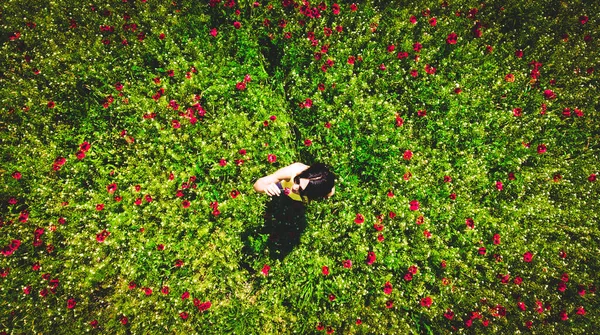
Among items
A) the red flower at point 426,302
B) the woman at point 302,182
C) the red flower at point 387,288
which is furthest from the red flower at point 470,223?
the woman at point 302,182

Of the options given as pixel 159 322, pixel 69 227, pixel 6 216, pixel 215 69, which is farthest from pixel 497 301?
pixel 6 216

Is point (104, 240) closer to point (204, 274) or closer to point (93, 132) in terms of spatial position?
point (204, 274)

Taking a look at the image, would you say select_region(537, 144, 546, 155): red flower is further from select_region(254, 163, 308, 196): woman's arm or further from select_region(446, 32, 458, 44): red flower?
select_region(254, 163, 308, 196): woman's arm

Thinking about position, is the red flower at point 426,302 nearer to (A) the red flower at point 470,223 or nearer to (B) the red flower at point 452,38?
(A) the red flower at point 470,223

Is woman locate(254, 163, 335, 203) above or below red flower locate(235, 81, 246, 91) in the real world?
below

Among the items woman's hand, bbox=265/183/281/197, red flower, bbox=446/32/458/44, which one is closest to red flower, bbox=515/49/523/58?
red flower, bbox=446/32/458/44

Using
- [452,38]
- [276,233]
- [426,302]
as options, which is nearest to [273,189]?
[276,233]
